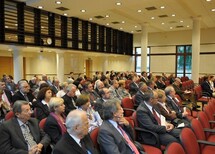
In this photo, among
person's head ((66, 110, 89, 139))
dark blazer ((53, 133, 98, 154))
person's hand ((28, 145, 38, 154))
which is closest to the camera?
dark blazer ((53, 133, 98, 154))

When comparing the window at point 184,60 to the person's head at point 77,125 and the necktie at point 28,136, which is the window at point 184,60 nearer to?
the necktie at point 28,136

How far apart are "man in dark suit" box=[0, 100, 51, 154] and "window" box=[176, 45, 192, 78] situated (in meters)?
15.4

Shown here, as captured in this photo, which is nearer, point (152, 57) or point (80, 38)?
point (80, 38)

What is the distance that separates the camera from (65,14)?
34.9ft

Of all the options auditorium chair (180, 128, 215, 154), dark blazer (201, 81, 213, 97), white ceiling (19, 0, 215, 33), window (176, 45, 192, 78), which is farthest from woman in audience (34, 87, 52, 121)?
window (176, 45, 192, 78)

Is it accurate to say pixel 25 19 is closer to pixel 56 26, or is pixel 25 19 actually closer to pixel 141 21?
pixel 56 26

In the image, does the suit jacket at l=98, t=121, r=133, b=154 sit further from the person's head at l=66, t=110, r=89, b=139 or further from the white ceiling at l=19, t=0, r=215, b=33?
the white ceiling at l=19, t=0, r=215, b=33

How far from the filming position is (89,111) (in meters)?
3.66

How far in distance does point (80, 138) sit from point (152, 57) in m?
16.3

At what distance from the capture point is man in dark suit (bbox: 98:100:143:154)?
2.31 metres

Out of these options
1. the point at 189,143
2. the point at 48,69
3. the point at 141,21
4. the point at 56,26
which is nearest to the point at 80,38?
the point at 56,26

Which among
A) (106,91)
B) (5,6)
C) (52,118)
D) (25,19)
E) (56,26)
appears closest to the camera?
(52,118)

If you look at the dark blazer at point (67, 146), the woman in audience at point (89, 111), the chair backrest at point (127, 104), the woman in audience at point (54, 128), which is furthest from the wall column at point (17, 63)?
the dark blazer at point (67, 146)

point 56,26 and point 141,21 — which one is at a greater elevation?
point 141,21
